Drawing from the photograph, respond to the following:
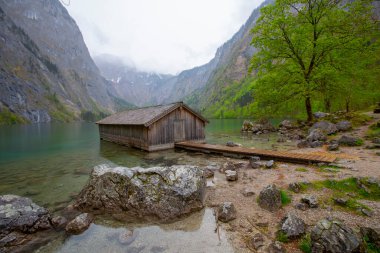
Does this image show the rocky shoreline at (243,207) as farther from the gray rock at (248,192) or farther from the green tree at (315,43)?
the green tree at (315,43)

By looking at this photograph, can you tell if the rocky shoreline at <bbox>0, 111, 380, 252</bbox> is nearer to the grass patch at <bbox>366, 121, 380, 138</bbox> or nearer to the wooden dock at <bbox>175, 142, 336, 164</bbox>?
the wooden dock at <bbox>175, 142, 336, 164</bbox>

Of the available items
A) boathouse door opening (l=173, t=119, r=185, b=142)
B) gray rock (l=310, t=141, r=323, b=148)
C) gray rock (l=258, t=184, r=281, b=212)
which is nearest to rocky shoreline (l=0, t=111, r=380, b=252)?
gray rock (l=258, t=184, r=281, b=212)

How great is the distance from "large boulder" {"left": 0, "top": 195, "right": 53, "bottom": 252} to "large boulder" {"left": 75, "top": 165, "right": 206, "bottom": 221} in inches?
66.7

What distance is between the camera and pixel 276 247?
18.0ft

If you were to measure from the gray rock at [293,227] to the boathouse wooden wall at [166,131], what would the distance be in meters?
16.8

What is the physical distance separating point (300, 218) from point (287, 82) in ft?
76.4

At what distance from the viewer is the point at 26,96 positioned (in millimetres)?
128500

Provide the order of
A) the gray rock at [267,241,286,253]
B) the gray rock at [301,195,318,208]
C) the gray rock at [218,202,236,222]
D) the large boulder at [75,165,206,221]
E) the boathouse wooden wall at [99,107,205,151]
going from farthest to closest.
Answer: the boathouse wooden wall at [99,107,205,151] < the large boulder at [75,165,206,221] < the gray rock at [218,202,236,222] < the gray rock at [301,195,318,208] < the gray rock at [267,241,286,253]

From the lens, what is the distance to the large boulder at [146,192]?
26.3 feet

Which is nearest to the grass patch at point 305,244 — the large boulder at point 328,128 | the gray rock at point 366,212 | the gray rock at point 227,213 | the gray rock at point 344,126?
the gray rock at point 366,212

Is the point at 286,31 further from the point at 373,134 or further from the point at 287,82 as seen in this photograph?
the point at 373,134

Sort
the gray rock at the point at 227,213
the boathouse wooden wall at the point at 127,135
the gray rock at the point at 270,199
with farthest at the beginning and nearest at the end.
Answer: the boathouse wooden wall at the point at 127,135
the gray rock at the point at 270,199
the gray rock at the point at 227,213

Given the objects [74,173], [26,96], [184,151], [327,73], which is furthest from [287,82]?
[26,96]

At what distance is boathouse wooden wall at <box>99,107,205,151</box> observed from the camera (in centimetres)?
2167
